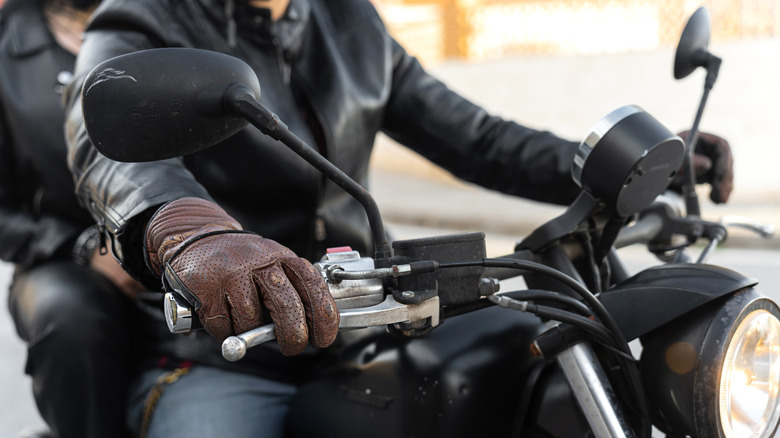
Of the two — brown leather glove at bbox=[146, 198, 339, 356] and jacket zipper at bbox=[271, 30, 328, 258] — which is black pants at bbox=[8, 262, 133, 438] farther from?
brown leather glove at bbox=[146, 198, 339, 356]

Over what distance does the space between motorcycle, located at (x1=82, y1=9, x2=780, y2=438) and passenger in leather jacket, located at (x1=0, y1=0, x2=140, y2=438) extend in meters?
0.76

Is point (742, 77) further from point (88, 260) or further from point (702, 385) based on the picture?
point (702, 385)

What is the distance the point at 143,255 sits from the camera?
50.4 inches

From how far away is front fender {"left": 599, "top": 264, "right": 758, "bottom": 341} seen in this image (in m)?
1.14

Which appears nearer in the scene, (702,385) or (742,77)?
(702,385)

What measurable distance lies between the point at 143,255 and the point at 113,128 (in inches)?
12.1

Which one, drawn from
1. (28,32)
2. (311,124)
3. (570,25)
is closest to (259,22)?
(311,124)

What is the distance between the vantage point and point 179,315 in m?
0.99

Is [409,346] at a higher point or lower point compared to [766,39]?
higher

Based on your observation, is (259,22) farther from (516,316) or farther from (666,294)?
(666,294)

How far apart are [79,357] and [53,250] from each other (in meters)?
Result: 0.69

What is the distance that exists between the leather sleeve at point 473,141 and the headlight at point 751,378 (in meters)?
0.82

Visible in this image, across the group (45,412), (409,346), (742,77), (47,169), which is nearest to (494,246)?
(742,77)

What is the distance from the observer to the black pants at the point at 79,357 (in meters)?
1.90
